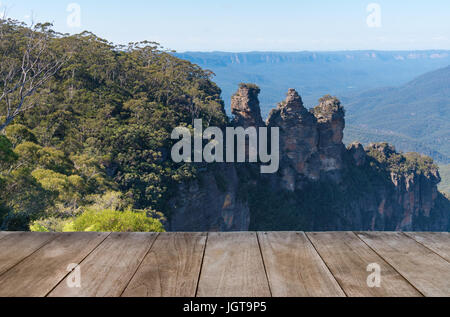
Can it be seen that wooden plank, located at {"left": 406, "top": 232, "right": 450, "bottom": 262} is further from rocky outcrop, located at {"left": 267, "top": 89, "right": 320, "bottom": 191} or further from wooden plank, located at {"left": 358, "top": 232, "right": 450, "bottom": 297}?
rocky outcrop, located at {"left": 267, "top": 89, "right": 320, "bottom": 191}

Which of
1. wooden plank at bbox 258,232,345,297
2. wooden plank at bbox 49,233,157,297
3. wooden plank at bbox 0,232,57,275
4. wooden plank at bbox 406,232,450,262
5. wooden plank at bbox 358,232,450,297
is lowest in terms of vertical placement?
wooden plank at bbox 406,232,450,262

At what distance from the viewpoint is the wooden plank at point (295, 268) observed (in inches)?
Answer: 52.5

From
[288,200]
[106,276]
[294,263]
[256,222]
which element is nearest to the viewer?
[106,276]

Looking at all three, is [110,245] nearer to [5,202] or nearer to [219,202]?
[5,202]

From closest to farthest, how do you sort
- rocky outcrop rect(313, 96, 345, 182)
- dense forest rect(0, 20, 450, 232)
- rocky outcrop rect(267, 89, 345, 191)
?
dense forest rect(0, 20, 450, 232), rocky outcrop rect(267, 89, 345, 191), rocky outcrop rect(313, 96, 345, 182)

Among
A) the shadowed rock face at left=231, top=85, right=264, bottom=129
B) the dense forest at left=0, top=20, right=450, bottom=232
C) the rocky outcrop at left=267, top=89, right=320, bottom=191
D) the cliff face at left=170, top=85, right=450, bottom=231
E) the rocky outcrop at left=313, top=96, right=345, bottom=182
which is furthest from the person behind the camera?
the rocky outcrop at left=313, top=96, right=345, bottom=182

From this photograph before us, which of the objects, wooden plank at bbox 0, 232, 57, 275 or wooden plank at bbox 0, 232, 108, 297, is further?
wooden plank at bbox 0, 232, 57, 275

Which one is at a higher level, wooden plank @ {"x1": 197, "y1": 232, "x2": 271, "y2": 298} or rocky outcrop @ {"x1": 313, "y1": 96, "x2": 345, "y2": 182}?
wooden plank @ {"x1": 197, "y1": 232, "x2": 271, "y2": 298}

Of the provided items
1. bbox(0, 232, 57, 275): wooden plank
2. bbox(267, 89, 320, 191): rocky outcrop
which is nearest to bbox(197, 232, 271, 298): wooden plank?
bbox(0, 232, 57, 275): wooden plank

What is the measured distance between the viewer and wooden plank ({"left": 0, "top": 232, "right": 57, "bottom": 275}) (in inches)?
61.9

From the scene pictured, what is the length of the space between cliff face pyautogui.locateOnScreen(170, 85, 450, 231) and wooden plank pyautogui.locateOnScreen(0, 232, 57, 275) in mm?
21446

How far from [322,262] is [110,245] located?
91 centimetres

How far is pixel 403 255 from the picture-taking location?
5.52ft

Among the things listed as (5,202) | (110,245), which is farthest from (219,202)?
(110,245)
